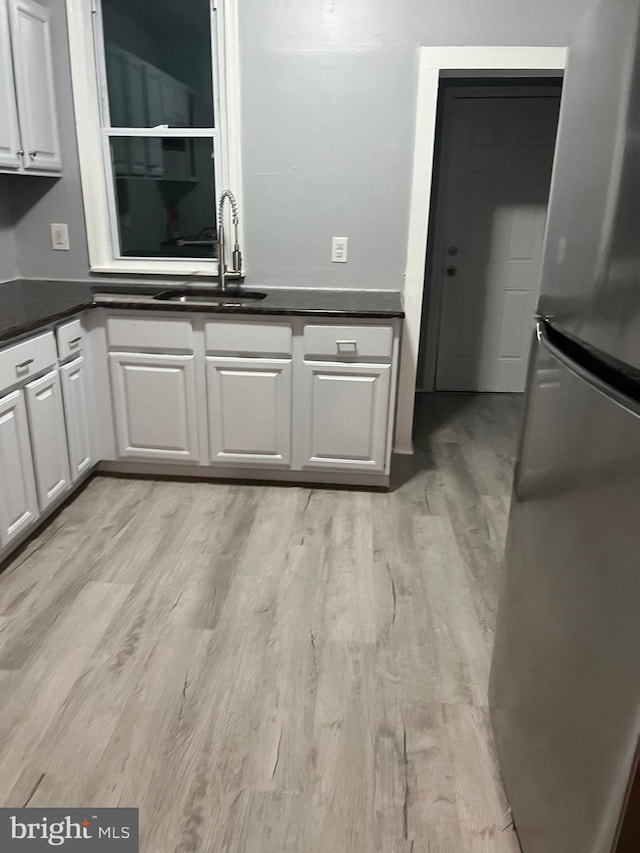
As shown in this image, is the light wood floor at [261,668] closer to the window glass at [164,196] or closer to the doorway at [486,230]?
the window glass at [164,196]

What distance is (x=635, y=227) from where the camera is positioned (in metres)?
0.87

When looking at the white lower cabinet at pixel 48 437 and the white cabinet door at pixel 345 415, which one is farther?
the white cabinet door at pixel 345 415

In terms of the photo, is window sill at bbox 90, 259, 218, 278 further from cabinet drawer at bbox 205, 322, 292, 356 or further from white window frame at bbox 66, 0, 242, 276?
cabinet drawer at bbox 205, 322, 292, 356

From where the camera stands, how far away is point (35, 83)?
294cm

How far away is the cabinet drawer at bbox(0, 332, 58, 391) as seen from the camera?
7.48 ft

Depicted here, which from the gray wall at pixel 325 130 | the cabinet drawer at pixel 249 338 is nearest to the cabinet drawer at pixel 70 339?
the cabinet drawer at pixel 249 338

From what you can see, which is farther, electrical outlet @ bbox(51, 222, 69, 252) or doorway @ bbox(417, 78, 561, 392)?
doorway @ bbox(417, 78, 561, 392)

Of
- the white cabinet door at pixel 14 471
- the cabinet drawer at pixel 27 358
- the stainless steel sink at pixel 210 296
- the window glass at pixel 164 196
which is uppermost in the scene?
the window glass at pixel 164 196

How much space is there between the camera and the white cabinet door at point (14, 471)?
231 centimetres

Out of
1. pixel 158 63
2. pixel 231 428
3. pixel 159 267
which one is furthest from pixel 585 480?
pixel 158 63

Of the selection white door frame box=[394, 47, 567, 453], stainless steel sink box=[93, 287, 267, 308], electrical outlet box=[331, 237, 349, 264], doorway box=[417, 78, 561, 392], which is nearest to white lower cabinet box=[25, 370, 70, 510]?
stainless steel sink box=[93, 287, 267, 308]

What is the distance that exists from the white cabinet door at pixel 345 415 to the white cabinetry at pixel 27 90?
157cm

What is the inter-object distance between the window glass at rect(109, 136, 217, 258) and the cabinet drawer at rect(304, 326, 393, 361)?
941mm

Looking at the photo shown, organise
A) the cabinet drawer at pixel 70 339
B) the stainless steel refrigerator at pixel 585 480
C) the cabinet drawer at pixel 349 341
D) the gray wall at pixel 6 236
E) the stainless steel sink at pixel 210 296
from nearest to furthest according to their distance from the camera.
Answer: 1. the stainless steel refrigerator at pixel 585 480
2. the cabinet drawer at pixel 70 339
3. the cabinet drawer at pixel 349 341
4. the stainless steel sink at pixel 210 296
5. the gray wall at pixel 6 236
